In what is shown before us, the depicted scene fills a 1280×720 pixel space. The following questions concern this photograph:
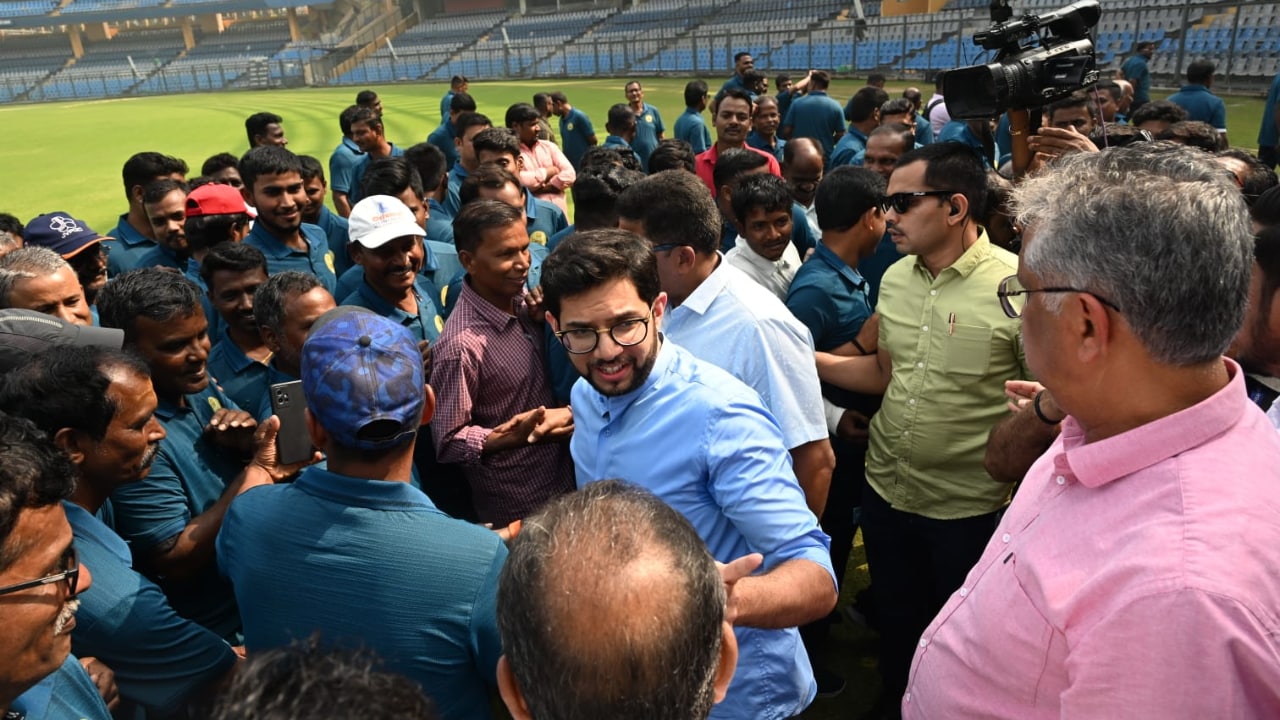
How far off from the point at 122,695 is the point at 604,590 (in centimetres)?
167

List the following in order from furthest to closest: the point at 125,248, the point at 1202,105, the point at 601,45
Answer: the point at 601,45 → the point at 1202,105 → the point at 125,248

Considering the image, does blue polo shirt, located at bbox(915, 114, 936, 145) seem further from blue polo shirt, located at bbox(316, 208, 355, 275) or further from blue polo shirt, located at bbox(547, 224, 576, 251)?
blue polo shirt, located at bbox(316, 208, 355, 275)

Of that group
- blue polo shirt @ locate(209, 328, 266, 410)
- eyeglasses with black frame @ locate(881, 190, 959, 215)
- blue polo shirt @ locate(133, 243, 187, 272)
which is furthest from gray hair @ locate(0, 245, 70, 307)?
eyeglasses with black frame @ locate(881, 190, 959, 215)

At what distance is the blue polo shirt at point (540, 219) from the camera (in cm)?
584

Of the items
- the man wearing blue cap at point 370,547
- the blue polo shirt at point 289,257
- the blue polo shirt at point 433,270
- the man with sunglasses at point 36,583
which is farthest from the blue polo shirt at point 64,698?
the blue polo shirt at point 289,257

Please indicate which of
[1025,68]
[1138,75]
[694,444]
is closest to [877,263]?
[1025,68]

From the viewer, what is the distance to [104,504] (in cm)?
235

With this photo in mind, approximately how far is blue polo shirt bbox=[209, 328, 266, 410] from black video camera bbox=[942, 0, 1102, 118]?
3154mm

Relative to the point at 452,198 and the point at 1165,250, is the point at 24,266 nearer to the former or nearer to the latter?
the point at 452,198

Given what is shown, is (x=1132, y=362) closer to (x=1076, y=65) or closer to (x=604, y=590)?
(x=604, y=590)

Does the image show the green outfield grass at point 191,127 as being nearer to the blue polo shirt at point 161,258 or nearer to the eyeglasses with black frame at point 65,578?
the blue polo shirt at point 161,258

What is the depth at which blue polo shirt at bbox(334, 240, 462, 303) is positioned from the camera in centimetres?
440

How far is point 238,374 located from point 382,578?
79.6 inches

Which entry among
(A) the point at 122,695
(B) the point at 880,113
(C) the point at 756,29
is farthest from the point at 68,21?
(A) the point at 122,695
